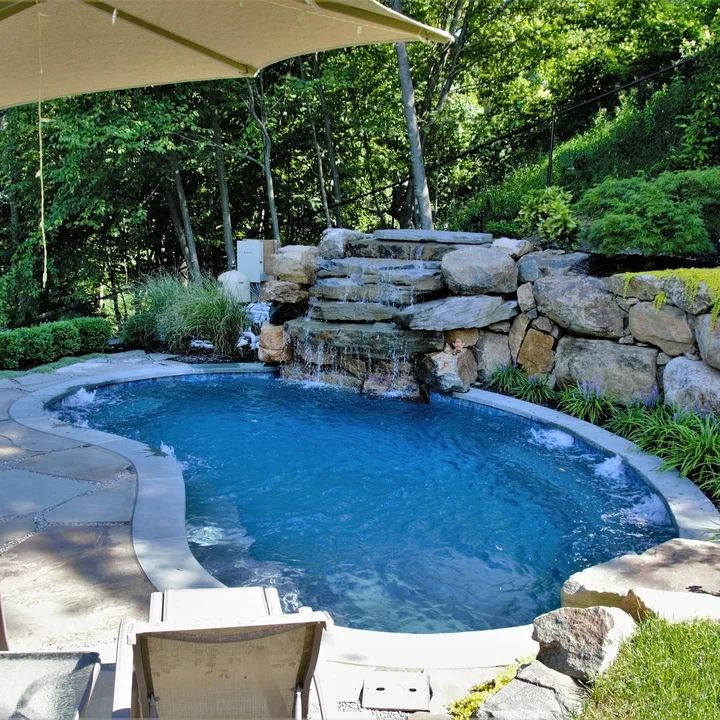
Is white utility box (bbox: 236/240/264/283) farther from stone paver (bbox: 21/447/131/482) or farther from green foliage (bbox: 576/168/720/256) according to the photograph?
stone paver (bbox: 21/447/131/482)

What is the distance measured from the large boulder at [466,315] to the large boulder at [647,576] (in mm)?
4167

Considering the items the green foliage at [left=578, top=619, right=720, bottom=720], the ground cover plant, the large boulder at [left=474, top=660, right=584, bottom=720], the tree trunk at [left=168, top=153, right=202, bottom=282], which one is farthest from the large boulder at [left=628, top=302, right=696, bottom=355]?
the tree trunk at [left=168, top=153, right=202, bottom=282]

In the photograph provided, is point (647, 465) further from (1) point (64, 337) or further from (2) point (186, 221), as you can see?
(2) point (186, 221)

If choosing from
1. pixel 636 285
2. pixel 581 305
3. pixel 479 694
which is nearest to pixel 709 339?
pixel 636 285

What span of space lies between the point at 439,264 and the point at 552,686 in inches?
251

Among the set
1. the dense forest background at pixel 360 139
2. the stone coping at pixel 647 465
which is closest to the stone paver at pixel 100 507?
the stone coping at pixel 647 465

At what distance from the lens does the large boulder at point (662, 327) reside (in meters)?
5.64

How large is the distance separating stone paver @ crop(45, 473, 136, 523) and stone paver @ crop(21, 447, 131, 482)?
0.24 m

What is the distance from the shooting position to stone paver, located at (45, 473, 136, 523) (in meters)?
3.69

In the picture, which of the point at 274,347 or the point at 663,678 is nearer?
the point at 663,678

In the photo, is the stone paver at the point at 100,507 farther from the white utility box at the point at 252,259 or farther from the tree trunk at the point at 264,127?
the tree trunk at the point at 264,127

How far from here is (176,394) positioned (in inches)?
286

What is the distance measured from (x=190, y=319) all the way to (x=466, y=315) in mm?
3672

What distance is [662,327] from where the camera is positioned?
579 centimetres
